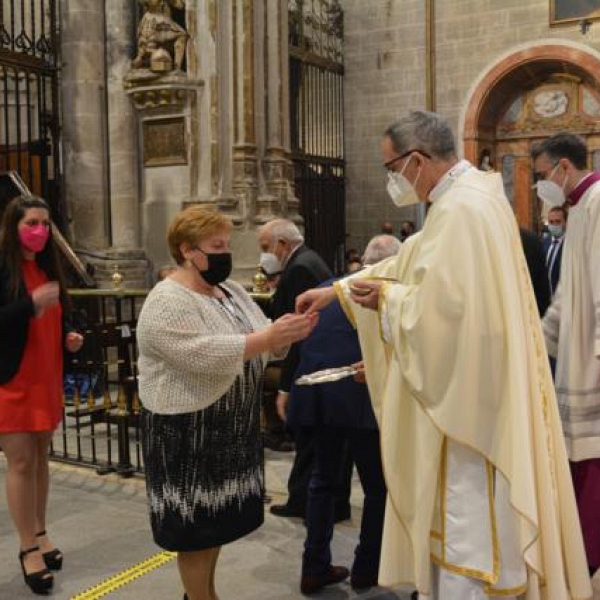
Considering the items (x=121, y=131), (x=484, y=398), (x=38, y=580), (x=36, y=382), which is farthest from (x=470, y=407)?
(x=121, y=131)

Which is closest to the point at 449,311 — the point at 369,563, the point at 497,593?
the point at 497,593

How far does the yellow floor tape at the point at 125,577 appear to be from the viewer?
3801 mm

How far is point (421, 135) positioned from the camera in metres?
2.80

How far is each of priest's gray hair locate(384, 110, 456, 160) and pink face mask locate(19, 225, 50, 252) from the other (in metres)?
1.76

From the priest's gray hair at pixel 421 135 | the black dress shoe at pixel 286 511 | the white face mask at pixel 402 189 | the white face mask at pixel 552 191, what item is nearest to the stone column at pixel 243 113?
the black dress shoe at pixel 286 511

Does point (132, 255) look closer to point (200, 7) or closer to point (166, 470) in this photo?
point (200, 7)

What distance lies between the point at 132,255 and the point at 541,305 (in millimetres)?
5667

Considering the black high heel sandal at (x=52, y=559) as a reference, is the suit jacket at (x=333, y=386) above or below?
above

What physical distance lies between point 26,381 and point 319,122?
10.4 metres

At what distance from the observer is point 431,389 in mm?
2621

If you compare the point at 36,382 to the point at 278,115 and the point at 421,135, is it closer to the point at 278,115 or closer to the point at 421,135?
the point at 421,135

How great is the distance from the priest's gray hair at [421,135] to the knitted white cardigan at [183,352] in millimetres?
833

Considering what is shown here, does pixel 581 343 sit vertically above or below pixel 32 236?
below

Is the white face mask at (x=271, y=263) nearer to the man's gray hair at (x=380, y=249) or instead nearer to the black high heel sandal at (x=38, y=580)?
the man's gray hair at (x=380, y=249)
